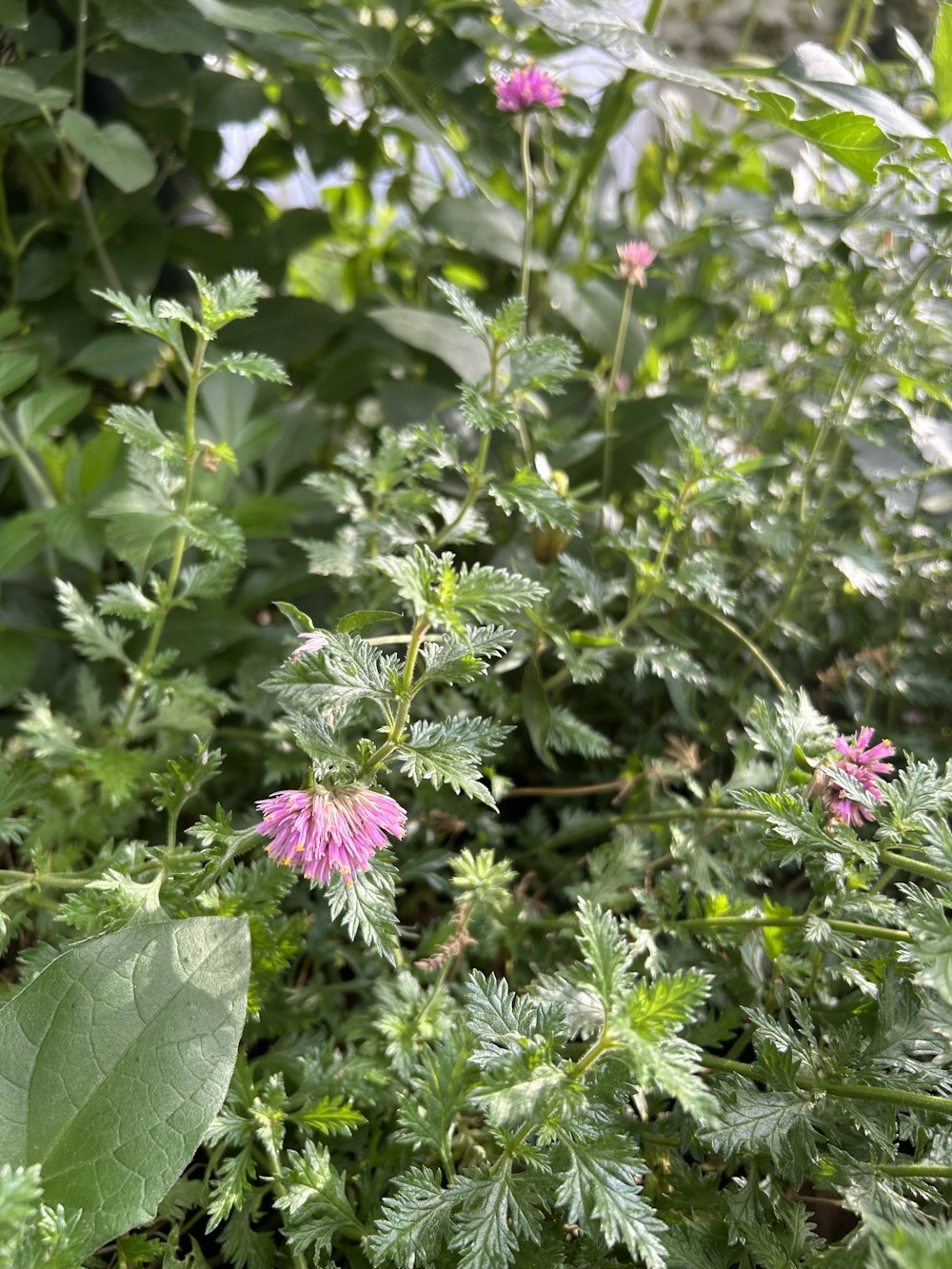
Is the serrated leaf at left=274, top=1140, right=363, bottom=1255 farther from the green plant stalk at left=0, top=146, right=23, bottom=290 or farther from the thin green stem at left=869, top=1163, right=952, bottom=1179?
the green plant stalk at left=0, top=146, right=23, bottom=290

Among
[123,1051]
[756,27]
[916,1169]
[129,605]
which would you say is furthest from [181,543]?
[756,27]

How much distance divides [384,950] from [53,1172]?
18 centimetres

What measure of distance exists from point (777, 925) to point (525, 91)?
0.61 metres

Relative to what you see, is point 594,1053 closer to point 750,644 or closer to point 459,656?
point 459,656

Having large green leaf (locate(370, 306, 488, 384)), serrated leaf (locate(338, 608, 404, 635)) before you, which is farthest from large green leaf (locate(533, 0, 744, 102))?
serrated leaf (locate(338, 608, 404, 635))

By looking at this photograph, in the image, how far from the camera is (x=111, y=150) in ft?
2.36

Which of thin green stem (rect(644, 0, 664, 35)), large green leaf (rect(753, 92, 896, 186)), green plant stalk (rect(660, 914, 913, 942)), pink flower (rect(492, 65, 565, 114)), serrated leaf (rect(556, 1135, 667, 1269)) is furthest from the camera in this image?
thin green stem (rect(644, 0, 664, 35))

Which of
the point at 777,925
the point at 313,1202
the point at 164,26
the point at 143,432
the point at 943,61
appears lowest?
the point at 313,1202

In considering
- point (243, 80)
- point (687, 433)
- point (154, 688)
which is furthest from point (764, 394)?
point (154, 688)

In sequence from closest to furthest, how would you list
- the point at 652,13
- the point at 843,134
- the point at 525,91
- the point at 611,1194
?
the point at 611,1194 → the point at 843,134 → the point at 525,91 → the point at 652,13

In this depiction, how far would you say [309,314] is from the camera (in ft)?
3.00

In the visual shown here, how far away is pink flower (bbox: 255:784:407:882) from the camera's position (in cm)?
39

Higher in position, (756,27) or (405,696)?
(756,27)

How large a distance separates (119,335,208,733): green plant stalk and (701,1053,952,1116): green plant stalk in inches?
15.7
